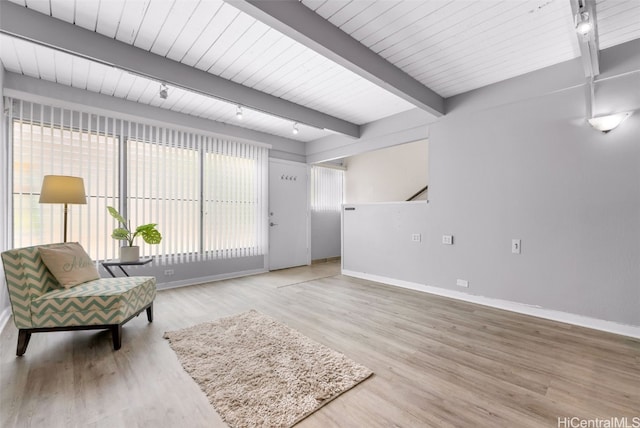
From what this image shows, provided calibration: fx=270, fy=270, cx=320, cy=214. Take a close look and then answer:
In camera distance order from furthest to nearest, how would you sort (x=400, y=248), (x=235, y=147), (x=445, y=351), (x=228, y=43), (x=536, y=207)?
1. (x=235, y=147)
2. (x=400, y=248)
3. (x=536, y=207)
4. (x=228, y=43)
5. (x=445, y=351)

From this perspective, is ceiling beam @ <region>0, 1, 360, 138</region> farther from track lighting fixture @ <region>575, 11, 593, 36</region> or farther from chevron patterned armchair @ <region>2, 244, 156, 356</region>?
track lighting fixture @ <region>575, 11, 593, 36</region>

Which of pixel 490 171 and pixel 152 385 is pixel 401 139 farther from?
pixel 152 385

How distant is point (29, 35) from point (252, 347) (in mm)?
2984

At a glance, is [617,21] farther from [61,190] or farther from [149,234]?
[61,190]

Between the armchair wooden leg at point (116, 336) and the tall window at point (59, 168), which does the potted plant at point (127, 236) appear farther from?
the armchair wooden leg at point (116, 336)

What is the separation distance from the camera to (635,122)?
2463 mm

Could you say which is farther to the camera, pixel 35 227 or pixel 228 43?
pixel 35 227

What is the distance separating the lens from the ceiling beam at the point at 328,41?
183cm

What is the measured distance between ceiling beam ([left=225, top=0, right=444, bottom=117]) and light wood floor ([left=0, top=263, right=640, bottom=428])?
2.46 m

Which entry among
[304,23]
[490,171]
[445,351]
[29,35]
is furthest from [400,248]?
[29,35]

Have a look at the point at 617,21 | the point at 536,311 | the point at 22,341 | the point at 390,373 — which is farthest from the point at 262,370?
the point at 617,21

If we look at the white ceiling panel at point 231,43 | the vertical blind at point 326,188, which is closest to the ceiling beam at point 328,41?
the white ceiling panel at point 231,43

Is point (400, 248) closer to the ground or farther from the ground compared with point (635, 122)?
closer to the ground

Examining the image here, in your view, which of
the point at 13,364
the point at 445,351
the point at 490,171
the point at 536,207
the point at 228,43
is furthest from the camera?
the point at 490,171
